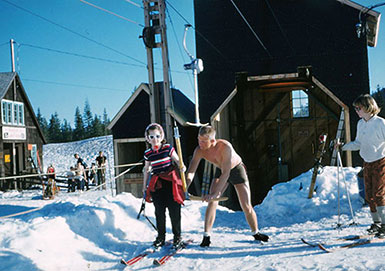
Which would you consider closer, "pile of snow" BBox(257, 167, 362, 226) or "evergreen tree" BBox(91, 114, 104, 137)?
"pile of snow" BBox(257, 167, 362, 226)

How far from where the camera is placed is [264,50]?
11.0 m

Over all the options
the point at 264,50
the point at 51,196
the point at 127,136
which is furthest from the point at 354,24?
the point at 51,196

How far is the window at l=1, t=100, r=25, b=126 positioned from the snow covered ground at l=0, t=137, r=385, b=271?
1763 centimetres

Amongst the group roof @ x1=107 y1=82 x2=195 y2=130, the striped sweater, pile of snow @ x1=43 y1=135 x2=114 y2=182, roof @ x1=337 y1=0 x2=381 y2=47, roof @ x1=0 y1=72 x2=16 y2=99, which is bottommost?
pile of snow @ x1=43 y1=135 x2=114 y2=182

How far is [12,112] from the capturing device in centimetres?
2355

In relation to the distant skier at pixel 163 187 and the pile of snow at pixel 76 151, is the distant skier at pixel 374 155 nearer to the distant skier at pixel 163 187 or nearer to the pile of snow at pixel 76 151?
the distant skier at pixel 163 187

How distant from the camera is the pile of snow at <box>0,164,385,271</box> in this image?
399 centimetres

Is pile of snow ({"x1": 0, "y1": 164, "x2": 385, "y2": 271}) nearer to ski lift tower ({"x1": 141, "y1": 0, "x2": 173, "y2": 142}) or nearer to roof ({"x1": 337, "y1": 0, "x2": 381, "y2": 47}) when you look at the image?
ski lift tower ({"x1": 141, "y1": 0, "x2": 173, "y2": 142})

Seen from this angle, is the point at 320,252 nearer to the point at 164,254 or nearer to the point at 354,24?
the point at 164,254

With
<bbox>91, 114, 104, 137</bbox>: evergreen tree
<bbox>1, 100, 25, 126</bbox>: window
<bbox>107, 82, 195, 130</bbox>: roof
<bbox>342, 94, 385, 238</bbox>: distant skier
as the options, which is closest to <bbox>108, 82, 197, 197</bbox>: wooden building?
<bbox>107, 82, 195, 130</bbox>: roof

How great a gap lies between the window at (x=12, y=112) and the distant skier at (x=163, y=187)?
68.5 feet

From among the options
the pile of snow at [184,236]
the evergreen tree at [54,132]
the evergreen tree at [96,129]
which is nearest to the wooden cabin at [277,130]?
the pile of snow at [184,236]

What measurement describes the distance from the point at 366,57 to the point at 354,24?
1.03 meters

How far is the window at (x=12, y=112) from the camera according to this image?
22766 millimetres
